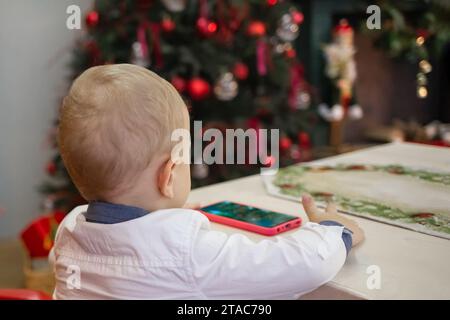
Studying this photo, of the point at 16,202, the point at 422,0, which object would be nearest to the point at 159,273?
the point at 422,0

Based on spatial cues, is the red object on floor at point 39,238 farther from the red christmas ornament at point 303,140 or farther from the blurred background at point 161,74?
the red christmas ornament at point 303,140

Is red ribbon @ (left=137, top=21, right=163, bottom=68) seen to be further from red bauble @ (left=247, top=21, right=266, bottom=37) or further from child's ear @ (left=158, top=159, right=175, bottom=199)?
child's ear @ (left=158, top=159, right=175, bottom=199)

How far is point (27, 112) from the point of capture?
6.57 ft

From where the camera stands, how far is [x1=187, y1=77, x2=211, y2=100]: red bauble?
172 cm

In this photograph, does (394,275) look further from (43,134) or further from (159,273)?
(43,134)

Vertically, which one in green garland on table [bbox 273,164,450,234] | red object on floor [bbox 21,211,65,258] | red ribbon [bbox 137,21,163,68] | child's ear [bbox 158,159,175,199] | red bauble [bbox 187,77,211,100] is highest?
red ribbon [bbox 137,21,163,68]

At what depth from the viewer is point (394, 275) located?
54 cm

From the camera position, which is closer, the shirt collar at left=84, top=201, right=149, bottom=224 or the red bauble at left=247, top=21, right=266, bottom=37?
the shirt collar at left=84, top=201, right=149, bottom=224

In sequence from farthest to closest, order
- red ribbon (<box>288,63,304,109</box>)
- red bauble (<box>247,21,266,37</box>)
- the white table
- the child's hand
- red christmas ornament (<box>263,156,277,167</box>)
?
red ribbon (<box>288,63,304,109</box>) → red bauble (<box>247,21,266,37</box>) → red christmas ornament (<box>263,156,277,167</box>) → the child's hand → the white table

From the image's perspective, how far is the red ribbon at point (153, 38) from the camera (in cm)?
169

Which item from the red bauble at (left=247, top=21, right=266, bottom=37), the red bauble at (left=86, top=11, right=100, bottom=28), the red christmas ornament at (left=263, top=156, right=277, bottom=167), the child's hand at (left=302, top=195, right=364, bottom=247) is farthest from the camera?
the red bauble at (left=247, top=21, right=266, bottom=37)
